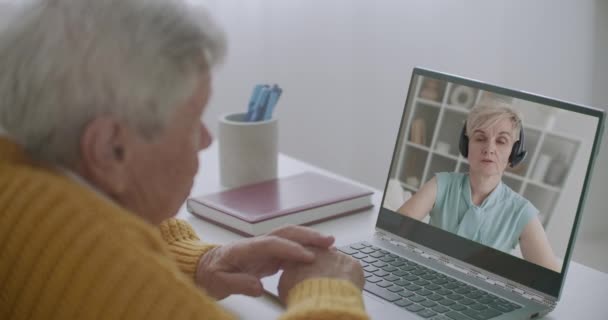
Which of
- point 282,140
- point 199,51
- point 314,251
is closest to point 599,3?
point 282,140

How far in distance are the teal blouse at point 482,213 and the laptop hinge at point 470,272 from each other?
44 mm

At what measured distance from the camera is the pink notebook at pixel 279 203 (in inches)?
51.3

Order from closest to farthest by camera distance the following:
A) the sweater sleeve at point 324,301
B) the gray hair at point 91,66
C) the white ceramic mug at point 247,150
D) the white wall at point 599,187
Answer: the gray hair at point 91,66 < the sweater sleeve at point 324,301 < the white ceramic mug at point 247,150 < the white wall at point 599,187

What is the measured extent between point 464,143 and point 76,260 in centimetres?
61

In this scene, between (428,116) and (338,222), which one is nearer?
(428,116)

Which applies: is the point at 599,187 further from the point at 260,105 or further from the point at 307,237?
the point at 307,237

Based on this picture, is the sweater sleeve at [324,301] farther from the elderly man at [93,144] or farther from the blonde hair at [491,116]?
the blonde hair at [491,116]

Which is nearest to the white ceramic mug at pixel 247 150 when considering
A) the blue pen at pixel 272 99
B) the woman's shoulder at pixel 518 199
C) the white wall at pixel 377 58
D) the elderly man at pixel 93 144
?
the blue pen at pixel 272 99

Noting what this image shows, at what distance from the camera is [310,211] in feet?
4.42

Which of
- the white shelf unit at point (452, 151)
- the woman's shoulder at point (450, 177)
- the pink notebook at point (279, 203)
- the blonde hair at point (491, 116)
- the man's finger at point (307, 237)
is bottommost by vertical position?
the pink notebook at point (279, 203)

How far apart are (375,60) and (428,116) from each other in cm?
135

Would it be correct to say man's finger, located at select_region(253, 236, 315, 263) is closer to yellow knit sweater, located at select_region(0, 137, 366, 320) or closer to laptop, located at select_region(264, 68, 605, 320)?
laptop, located at select_region(264, 68, 605, 320)

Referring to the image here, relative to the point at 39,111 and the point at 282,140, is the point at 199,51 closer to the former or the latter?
the point at 39,111

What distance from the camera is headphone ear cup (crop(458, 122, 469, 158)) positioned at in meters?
1.12
